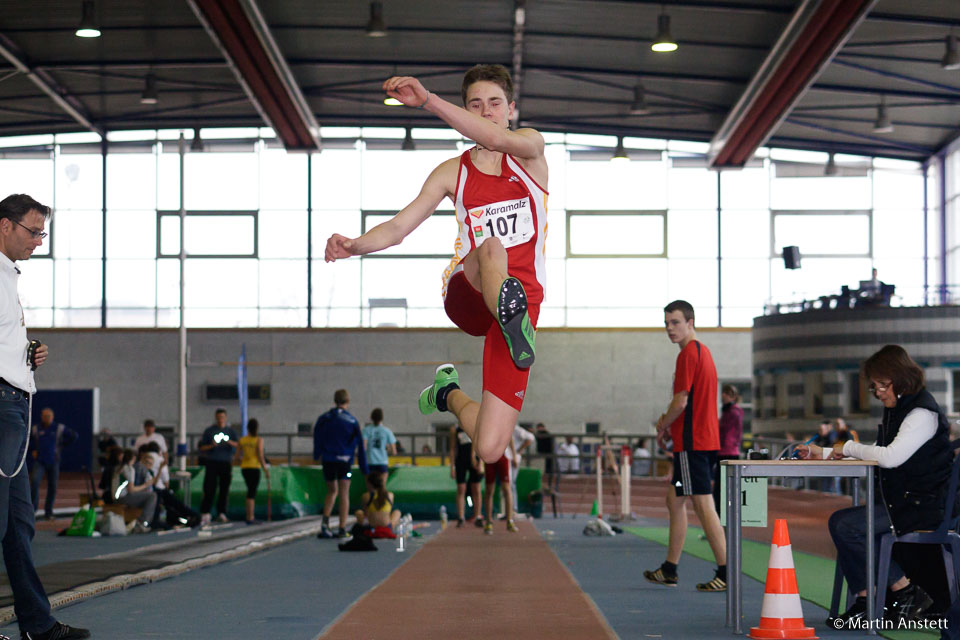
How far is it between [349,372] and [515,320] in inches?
1060


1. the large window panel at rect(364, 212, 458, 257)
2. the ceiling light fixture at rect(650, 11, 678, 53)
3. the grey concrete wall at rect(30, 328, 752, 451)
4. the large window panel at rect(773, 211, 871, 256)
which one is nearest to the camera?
the ceiling light fixture at rect(650, 11, 678, 53)

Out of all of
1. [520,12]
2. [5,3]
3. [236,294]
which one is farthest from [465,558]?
[236,294]

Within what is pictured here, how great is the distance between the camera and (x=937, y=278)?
31.5 metres

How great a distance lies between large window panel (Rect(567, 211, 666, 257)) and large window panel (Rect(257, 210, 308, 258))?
693 cm

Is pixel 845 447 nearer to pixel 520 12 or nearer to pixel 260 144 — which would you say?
pixel 520 12

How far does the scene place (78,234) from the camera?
31.3 metres

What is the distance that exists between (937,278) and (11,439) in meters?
30.2

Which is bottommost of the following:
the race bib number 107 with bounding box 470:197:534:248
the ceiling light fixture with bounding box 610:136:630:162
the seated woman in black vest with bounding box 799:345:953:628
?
the seated woman in black vest with bounding box 799:345:953:628

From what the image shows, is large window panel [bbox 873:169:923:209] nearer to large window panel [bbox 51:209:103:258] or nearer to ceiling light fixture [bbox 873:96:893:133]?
ceiling light fixture [bbox 873:96:893:133]

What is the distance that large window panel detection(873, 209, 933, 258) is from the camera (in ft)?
104

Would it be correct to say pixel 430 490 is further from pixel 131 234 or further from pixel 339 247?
pixel 131 234

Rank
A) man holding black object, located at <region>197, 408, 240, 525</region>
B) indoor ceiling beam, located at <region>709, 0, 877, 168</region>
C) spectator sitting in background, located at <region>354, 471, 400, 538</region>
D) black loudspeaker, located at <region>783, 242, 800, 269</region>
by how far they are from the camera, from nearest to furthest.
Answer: spectator sitting in background, located at <region>354, 471, 400, 538</region>
man holding black object, located at <region>197, 408, 240, 525</region>
indoor ceiling beam, located at <region>709, 0, 877, 168</region>
black loudspeaker, located at <region>783, 242, 800, 269</region>

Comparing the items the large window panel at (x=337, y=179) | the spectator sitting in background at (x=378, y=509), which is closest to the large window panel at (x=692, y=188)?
the large window panel at (x=337, y=179)

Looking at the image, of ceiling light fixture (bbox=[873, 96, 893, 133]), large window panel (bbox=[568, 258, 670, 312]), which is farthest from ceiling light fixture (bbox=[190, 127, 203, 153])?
ceiling light fixture (bbox=[873, 96, 893, 133])
